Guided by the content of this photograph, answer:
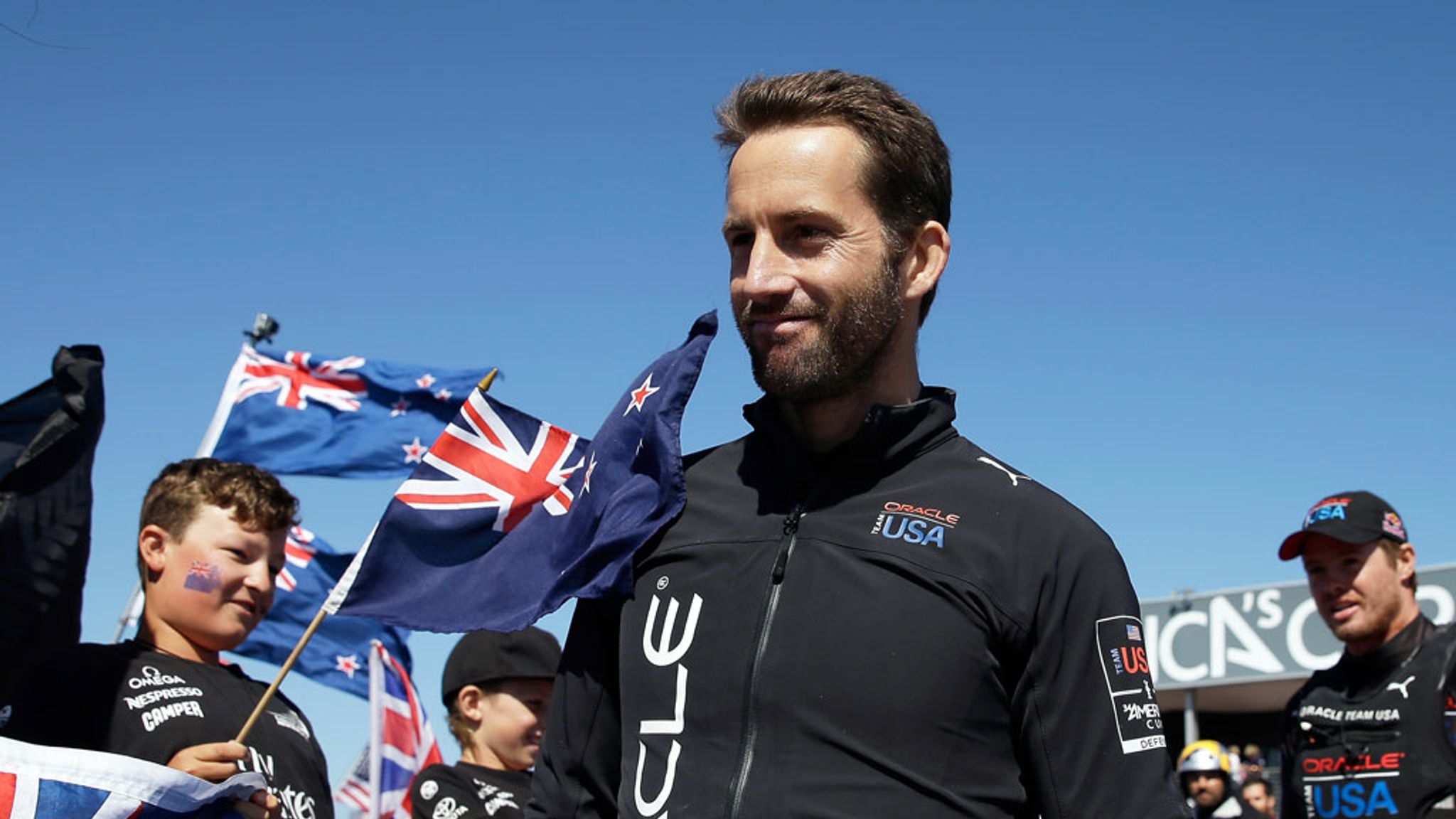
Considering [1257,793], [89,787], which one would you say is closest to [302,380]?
[89,787]

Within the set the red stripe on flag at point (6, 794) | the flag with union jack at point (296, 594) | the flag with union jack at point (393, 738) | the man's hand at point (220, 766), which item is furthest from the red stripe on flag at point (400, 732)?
the red stripe on flag at point (6, 794)

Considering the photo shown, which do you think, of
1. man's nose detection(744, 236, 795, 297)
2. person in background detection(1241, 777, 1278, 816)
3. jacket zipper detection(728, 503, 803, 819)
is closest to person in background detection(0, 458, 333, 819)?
jacket zipper detection(728, 503, 803, 819)

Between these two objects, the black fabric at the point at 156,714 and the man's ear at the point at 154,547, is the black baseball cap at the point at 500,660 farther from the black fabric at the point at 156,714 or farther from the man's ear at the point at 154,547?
the man's ear at the point at 154,547

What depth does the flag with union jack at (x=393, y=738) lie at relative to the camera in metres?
9.02

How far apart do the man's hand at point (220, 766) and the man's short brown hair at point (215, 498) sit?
0.88m

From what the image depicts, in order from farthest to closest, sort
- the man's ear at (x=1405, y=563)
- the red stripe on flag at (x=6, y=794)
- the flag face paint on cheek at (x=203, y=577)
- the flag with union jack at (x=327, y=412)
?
the flag with union jack at (x=327, y=412) < the man's ear at (x=1405, y=563) < the flag face paint on cheek at (x=203, y=577) < the red stripe on flag at (x=6, y=794)

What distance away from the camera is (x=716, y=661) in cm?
239

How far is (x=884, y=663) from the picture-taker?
2283 mm

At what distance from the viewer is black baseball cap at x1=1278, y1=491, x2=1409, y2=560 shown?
18.4ft

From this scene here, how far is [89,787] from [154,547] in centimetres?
126

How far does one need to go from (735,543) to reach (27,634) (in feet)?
4.76

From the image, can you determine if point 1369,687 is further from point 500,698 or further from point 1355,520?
point 500,698

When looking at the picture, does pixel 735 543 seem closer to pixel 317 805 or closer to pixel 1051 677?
pixel 1051 677

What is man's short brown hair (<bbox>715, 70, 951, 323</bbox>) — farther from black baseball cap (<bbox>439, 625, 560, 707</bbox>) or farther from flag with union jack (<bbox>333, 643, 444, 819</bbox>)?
flag with union jack (<bbox>333, 643, 444, 819</bbox>)
